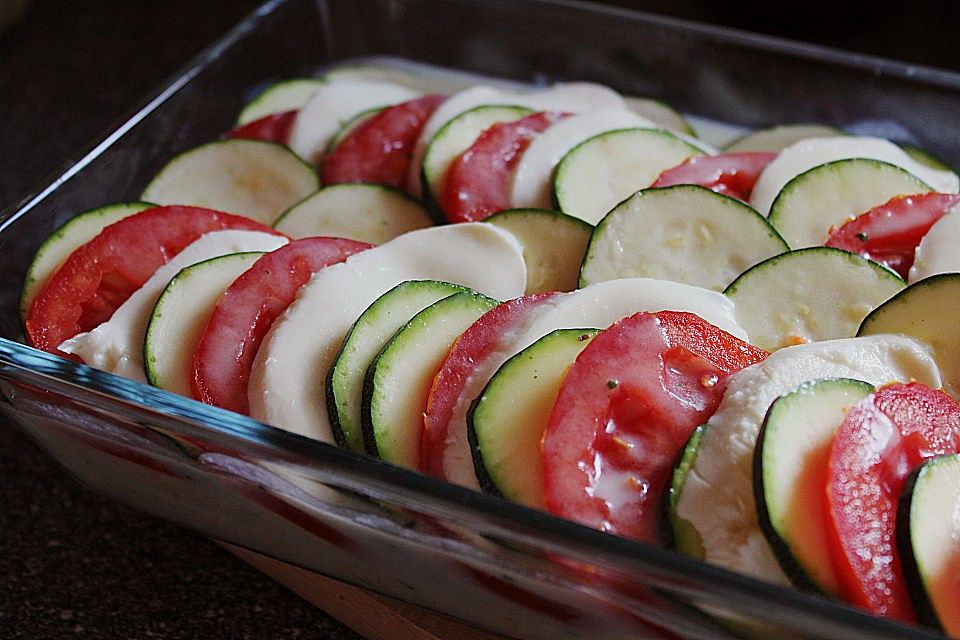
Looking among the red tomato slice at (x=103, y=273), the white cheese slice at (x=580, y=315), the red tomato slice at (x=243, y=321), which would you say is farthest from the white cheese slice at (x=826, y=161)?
the red tomato slice at (x=103, y=273)

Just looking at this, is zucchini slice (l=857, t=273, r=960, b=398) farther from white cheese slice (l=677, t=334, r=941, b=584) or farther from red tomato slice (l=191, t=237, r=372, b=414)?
red tomato slice (l=191, t=237, r=372, b=414)

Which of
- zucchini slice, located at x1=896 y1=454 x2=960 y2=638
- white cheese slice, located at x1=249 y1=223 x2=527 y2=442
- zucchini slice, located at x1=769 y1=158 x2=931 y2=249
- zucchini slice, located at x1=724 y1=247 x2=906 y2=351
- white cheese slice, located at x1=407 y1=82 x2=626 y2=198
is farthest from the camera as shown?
white cheese slice, located at x1=407 y1=82 x2=626 y2=198

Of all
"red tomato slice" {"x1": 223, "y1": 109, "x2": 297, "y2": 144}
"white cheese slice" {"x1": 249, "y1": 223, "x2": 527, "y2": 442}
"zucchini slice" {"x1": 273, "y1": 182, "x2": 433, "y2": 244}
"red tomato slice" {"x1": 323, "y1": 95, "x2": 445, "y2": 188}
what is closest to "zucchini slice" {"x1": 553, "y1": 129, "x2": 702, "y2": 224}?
"white cheese slice" {"x1": 249, "y1": 223, "x2": 527, "y2": 442}

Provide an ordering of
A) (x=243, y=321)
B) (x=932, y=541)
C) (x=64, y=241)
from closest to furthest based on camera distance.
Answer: (x=932, y=541) < (x=243, y=321) < (x=64, y=241)

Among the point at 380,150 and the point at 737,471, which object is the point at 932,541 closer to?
the point at 737,471

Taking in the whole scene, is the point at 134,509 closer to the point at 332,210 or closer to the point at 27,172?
the point at 332,210

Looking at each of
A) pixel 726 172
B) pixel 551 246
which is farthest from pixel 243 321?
pixel 726 172

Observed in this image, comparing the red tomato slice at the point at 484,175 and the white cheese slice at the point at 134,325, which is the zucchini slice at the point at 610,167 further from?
the white cheese slice at the point at 134,325

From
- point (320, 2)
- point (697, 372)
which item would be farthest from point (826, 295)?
point (320, 2)
